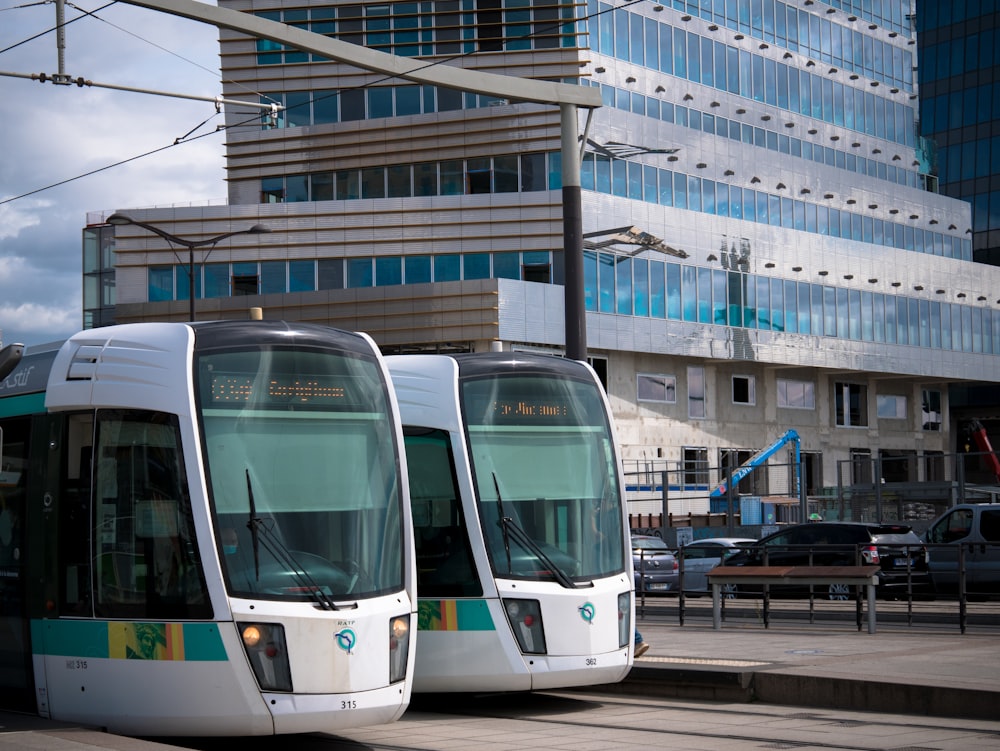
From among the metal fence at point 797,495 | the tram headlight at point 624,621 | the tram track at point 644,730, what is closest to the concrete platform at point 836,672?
the tram track at point 644,730

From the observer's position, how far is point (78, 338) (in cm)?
1086

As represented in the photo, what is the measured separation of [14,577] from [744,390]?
4688 cm

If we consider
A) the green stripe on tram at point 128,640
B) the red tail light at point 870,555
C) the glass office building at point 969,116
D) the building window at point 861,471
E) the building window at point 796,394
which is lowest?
the red tail light at point 870,555

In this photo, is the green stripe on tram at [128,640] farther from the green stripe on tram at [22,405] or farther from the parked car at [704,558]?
the parked car at [704,558]

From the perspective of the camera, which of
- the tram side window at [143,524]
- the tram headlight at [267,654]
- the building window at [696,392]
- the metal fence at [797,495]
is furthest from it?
the building window at [696,392]

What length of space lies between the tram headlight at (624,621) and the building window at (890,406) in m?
51.1

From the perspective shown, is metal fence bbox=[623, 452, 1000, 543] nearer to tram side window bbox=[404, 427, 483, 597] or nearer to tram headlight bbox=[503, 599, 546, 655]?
tram side window bbox=[404, 427, 483, 597]

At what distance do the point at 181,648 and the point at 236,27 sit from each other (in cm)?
790

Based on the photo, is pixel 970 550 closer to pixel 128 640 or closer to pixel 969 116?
pixel 128 640

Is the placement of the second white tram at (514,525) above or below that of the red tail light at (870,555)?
above

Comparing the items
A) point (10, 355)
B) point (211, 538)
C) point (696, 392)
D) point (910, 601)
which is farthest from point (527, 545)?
point (696, 392)

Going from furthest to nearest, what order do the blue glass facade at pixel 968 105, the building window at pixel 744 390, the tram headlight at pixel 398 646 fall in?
the blue glass facade at pixel 968 105, the building window at pixel 744 390, the tram headlight at pixel 398 646

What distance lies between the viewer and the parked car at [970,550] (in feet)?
74.8

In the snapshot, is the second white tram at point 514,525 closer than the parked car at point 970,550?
Yes
